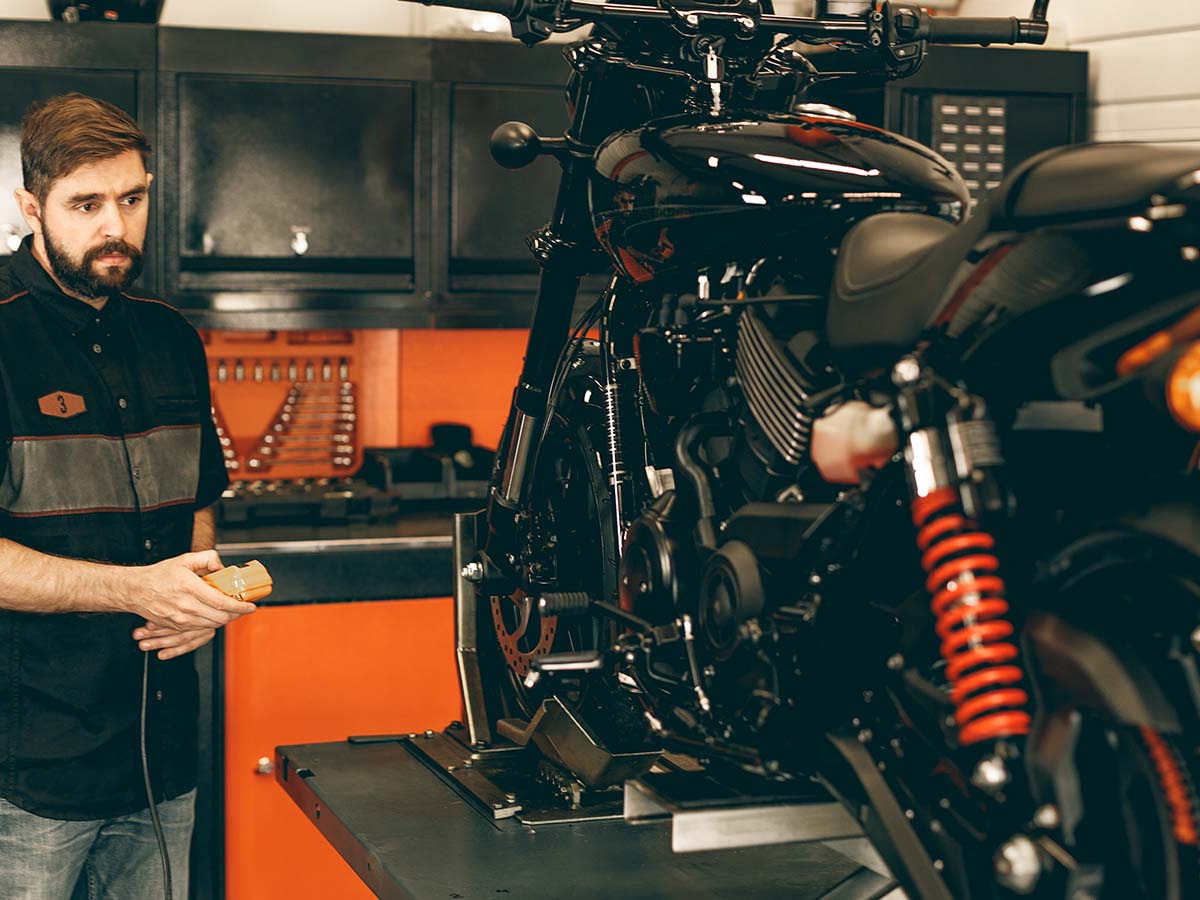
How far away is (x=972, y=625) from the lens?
1131mm

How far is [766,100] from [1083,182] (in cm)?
89

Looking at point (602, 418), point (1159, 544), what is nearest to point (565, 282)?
point (602, 418)

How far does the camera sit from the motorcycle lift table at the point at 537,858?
5.37ft

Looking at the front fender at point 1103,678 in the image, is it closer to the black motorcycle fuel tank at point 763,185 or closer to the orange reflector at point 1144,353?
the orange reflector at point 1144,353

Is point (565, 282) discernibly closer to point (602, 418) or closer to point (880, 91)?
point (602, 418)

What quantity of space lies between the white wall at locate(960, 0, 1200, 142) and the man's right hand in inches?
109

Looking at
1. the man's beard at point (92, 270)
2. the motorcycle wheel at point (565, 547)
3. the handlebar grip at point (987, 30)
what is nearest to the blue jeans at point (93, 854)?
the motorcycle wheel at point (565, 547)

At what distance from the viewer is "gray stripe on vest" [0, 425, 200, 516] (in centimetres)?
222

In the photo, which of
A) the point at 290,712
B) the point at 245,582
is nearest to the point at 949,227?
the point at 245,582

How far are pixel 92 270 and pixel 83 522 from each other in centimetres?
38

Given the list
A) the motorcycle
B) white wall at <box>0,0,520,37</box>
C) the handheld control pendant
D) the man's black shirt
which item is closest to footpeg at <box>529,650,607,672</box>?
the motorcycle

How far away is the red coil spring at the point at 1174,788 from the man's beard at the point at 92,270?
1726 millimetres

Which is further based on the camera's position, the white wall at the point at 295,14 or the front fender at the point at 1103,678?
the white wall at the point at 295,14

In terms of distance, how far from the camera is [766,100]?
192 cm
